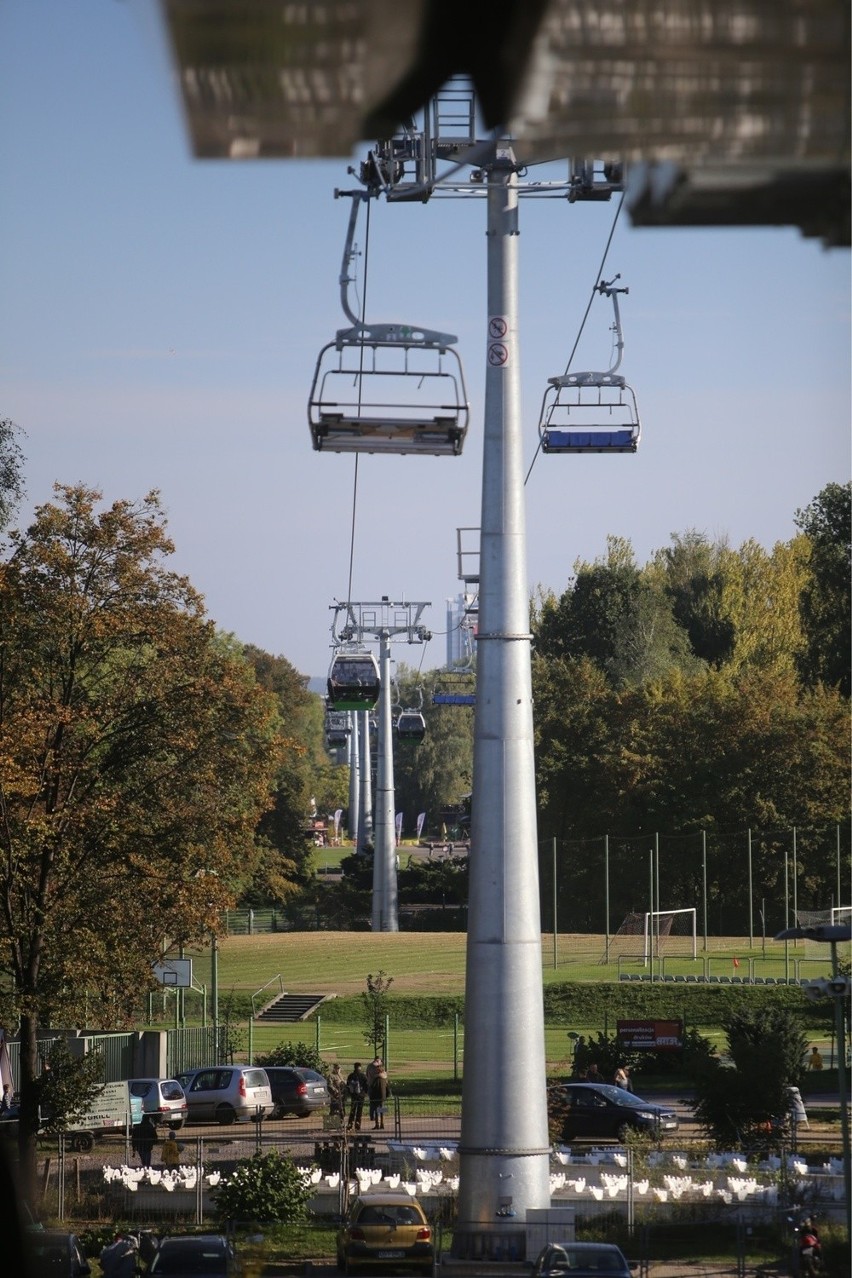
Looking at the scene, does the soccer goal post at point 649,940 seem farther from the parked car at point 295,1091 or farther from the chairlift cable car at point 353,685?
the parked car at point 295,1091

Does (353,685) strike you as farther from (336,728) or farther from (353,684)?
(336,728)

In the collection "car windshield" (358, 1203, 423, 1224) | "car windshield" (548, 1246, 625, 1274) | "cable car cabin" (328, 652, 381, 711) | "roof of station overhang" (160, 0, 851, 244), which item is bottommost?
"car windshield" (358, 1203, 423, 1224)

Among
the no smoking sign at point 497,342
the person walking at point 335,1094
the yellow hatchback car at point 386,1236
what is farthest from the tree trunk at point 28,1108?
the no smoking sign at point 497,342

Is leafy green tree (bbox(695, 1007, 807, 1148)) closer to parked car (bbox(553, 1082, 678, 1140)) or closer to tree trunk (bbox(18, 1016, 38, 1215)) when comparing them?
parked car (bbox(553, 1082, 678, 1140))

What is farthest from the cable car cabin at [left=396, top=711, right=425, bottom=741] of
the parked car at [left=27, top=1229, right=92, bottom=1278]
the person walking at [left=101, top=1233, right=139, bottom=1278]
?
the person walking at [left=101, top=1233, right=139, bottom=1278]

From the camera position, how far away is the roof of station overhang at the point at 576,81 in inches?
84.6

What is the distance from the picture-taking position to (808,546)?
84.3 meters

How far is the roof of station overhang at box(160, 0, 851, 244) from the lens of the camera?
Result: 84.6 inches

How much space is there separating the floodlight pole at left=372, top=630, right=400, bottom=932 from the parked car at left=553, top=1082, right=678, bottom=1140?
39314mm

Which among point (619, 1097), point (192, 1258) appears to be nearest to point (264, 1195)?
point (192, 1258)

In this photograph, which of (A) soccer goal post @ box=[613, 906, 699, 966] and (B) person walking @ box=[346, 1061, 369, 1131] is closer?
(B) person walking @ box=[346, 1061, 369, 1131]

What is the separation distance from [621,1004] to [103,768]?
28.3 metres

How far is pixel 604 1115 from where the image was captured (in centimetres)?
2722

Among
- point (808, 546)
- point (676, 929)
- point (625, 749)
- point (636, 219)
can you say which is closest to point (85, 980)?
point (636, 219)
